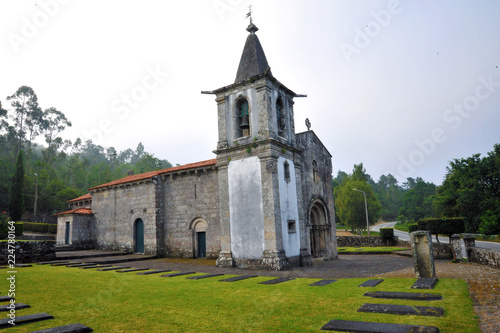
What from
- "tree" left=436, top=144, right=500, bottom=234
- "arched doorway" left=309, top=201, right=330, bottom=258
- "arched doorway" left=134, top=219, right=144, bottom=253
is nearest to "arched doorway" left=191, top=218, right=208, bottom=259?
"arched doorway" left=134, top=219, right=144, bottom=253

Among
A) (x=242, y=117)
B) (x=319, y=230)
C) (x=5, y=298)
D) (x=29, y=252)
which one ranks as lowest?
(x=5, y=298)

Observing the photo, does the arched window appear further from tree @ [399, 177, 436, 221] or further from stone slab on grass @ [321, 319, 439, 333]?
tree @ [399, 177, 436, 221]

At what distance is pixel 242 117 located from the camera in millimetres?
18328

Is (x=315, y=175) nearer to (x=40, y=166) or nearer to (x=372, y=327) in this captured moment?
(x=372, y=327)

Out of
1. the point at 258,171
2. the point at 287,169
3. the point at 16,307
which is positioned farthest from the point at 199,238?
the point at 16,307

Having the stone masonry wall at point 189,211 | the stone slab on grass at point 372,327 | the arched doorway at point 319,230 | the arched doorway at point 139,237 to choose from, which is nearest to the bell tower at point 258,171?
the arched doorway at point 319,230

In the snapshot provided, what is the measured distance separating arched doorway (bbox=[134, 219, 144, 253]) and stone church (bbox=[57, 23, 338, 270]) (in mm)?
76

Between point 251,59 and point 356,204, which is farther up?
point 251,59

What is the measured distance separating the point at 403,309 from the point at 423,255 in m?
5.30

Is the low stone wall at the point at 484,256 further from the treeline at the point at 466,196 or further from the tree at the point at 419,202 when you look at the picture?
the tree at the point at 419,202

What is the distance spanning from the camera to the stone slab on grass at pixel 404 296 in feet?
24.0

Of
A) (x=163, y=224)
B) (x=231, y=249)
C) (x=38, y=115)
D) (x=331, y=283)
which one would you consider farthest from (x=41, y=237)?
(x=38, y=115)

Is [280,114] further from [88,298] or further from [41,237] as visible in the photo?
[41,237]

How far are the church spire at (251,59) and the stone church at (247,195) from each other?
0.07 meters
